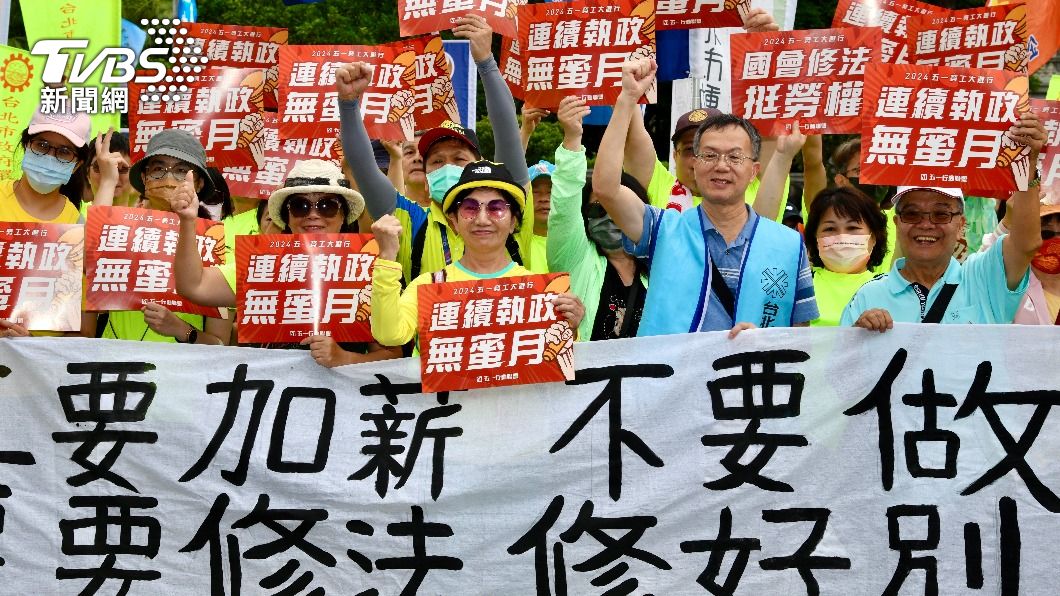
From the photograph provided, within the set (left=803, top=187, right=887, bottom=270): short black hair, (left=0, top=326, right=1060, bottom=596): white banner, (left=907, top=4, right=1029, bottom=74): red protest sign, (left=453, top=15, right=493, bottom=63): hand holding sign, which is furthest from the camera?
(left=907, top=4, right=1029, bottom=74): red protest sign

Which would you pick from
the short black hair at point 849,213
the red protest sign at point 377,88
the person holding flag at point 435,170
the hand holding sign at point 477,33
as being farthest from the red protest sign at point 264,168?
the short black hair at point 849,213

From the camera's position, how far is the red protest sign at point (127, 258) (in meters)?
5.83

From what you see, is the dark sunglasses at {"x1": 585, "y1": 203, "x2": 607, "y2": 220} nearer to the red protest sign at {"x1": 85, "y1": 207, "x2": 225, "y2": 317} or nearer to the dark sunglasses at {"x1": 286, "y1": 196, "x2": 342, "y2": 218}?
the dark sunglasses at {"x1": 286, "y1": 196, "x2": 342, "y2": 218}

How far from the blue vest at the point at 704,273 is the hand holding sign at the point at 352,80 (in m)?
1.45

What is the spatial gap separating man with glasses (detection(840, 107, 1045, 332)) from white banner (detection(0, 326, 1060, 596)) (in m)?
0.23

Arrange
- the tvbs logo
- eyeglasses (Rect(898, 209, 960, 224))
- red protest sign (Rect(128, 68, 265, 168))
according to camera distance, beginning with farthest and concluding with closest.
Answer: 1. the tvbs logo
2. red protest sign (Rect(128, 68, 265, 168))
3. eyeglasses (Rect(898, 209, 960, 224))

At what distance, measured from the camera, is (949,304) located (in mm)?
5516

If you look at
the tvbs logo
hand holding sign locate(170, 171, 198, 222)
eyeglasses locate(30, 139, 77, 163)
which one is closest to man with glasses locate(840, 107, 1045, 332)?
hand holding sign locate(170, 171, 198, 222)

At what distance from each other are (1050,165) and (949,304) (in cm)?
118

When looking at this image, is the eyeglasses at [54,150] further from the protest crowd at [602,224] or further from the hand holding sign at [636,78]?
the hand holding sign at [636,78]

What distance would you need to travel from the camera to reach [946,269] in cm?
556

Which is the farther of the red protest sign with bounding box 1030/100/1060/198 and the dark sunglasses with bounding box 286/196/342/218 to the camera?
the red protest sign with bounding box 1030/100/1060/198

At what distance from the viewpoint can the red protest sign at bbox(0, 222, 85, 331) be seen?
580 centimetres

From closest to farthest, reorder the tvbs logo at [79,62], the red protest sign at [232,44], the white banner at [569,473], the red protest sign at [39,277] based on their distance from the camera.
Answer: the white banner at [569,473]
the red protest sign at [39,277]
the red protest sign at [232,44]
the tvbs logo at [79,62]
